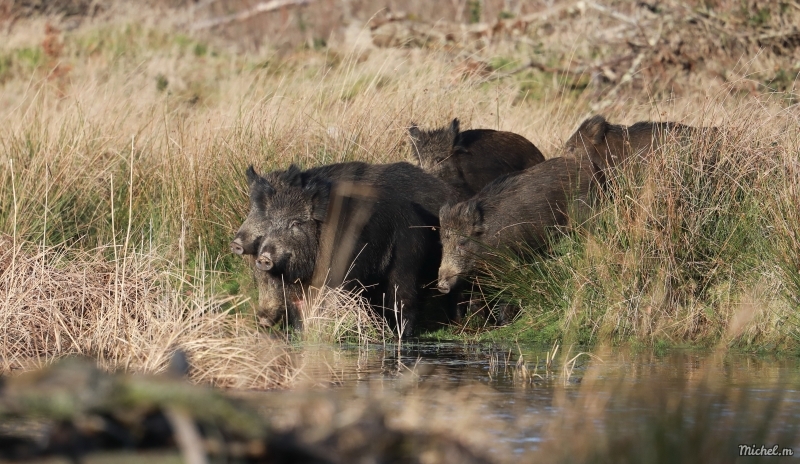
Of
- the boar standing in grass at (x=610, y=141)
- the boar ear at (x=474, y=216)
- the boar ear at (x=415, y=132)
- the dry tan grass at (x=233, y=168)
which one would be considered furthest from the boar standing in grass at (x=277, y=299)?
the boar standing in grass at (x=610, y=141)

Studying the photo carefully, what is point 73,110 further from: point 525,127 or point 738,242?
point 738,242

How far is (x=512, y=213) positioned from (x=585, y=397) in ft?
11.3

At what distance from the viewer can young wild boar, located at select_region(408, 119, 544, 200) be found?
10633 mm

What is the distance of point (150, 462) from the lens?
3133mm

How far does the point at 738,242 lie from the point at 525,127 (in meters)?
4.72

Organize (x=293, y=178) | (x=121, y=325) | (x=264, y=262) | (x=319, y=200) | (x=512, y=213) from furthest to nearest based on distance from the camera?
(x=512, y=213) < (x=319, y=200) < (x=293, y=178) < (x=264, y=262) < (x=121, y=325)

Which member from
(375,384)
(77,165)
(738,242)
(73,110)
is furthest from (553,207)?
(73,110)

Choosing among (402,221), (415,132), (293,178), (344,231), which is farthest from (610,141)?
(293,178)

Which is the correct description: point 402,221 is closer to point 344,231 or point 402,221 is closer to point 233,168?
point 344,231

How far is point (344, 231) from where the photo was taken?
884 cm

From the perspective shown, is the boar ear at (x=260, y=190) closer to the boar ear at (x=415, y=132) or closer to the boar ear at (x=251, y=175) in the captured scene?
the boar ear at (x=251, y=175)

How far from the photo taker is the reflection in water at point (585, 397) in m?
4.52

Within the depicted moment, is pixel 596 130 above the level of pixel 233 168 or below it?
above

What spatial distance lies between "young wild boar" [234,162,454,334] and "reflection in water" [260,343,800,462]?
682 millimetres
